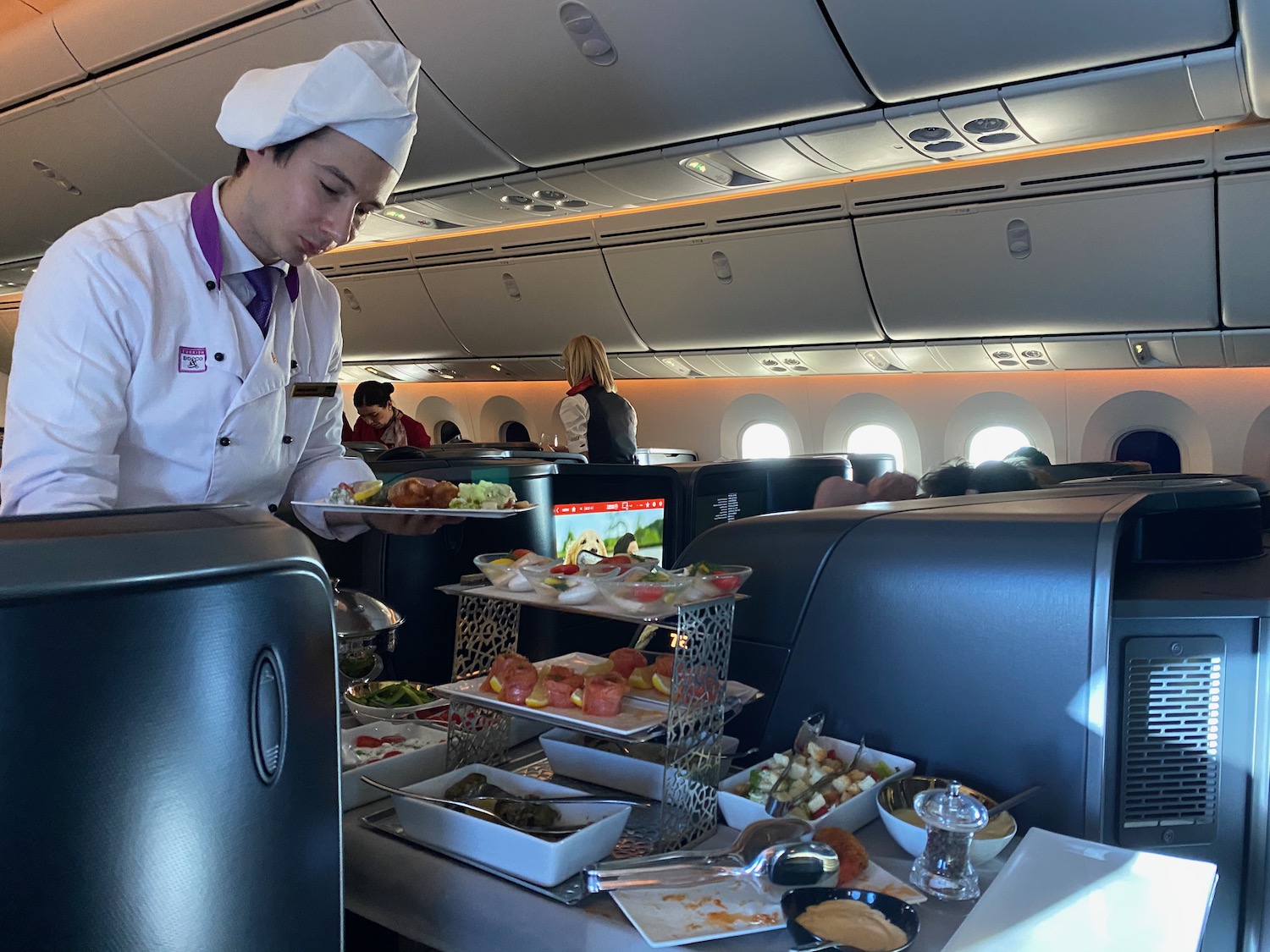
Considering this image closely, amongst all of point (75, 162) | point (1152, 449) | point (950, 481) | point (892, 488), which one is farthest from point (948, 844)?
point (1152, 449)

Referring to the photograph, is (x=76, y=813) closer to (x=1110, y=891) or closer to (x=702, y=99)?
(x=1110, y=891)

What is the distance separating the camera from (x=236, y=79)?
4.33 meters

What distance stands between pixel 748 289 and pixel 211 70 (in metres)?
3.62

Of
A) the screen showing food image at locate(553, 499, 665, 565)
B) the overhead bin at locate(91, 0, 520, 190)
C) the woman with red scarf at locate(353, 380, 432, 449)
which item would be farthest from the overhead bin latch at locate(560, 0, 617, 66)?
the woman with red scarf at locate(353, 380, 432, 449)

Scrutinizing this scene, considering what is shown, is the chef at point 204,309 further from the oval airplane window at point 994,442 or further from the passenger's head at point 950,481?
the oval airplane window at point 994,442

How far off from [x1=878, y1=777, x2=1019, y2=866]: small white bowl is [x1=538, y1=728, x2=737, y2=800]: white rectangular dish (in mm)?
301

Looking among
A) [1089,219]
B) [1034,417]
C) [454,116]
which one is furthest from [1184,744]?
[1034,417]

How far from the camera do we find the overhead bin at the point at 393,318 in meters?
9.02

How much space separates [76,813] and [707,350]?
715 cm

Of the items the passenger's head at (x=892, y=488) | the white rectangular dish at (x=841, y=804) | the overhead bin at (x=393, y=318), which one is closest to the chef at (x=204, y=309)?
the white rectangular dish at (x=841, y=804)

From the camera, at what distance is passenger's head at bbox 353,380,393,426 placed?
6387 mm

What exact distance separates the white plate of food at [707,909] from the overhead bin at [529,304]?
21.0 ft

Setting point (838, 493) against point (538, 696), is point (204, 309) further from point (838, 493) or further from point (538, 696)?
point (838, 493)

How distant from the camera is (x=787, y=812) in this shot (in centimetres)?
135
